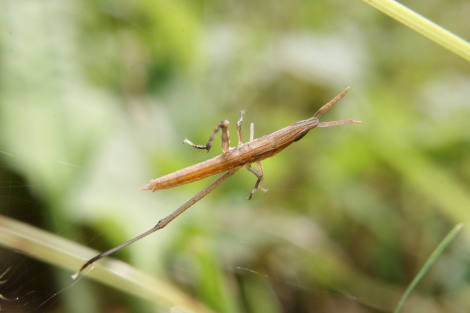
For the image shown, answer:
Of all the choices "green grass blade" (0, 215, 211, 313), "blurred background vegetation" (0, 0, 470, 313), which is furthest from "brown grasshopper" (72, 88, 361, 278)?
"blurred background vegetation" (0, 0, 470, 313)

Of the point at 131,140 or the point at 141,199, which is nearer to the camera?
the point at 141,199

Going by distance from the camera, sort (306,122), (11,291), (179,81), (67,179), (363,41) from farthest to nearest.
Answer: (363,41), (179,81), (67,179), (11,291), (306,122)

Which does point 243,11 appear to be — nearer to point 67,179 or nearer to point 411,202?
point 411,202

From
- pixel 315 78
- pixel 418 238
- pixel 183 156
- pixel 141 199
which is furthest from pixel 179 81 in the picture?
pixel 418 238

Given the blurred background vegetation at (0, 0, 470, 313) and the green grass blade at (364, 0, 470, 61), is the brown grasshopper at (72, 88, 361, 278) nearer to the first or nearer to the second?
the green grass blade at (364, 0, 470, 61)

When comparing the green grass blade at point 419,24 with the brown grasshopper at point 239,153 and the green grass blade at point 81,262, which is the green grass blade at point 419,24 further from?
the green grass blade at point 81,262

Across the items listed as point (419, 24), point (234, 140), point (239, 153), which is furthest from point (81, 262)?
point (419, 24)
